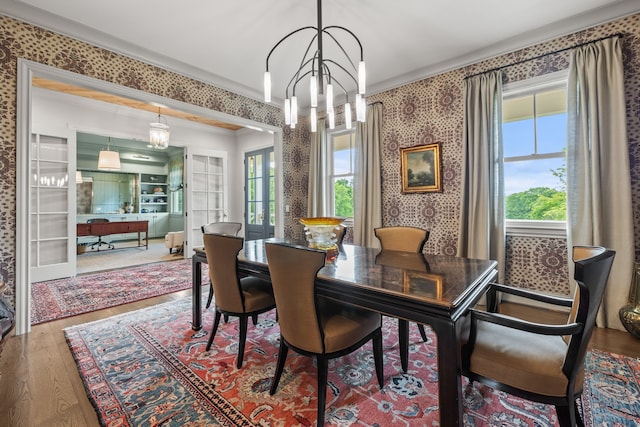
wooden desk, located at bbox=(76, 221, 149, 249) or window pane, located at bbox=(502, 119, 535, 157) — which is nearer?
window pane, located at bbox=(502, 119, 535, 157)

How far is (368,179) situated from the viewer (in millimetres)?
4156

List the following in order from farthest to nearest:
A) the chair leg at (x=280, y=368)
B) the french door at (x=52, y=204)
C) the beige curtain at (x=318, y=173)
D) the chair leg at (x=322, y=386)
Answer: the beige curtain at (x=318, y=173)
the french door at (x=52, y=204)
the chair leg at (x=280, y=368)
the chair leg at (x=322, y=386)

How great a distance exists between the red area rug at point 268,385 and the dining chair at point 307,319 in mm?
211

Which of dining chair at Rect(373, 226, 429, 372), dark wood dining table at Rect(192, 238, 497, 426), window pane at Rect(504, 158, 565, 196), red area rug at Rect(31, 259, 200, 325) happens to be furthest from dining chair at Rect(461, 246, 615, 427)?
red area rug at Rect(31, 259, 200, 325)

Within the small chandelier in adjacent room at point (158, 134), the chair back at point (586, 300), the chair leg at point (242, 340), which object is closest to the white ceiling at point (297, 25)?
the small chandelier in adjacent room at point (158, 134)

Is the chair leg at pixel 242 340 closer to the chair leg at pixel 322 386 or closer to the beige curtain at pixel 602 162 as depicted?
the chair leg at pixel 322 386

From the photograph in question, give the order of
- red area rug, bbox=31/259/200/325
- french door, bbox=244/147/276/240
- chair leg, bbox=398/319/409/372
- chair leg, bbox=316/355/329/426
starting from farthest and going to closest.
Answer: french door, bbox=244/147/276/240
red area rug, bbox=31/259/200/325
chair leg, bbox=398/319/409/372
chair leg, bbox=316/355/329/426

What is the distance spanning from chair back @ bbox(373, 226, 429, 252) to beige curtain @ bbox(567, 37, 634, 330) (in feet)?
5.12

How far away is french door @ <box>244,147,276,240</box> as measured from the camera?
6.00 meters

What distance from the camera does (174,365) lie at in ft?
6.49

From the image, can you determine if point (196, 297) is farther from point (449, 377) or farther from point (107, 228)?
point (107, 228)

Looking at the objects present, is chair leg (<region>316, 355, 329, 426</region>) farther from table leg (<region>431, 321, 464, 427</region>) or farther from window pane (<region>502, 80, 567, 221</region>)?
window pane (<region>502, 80, 567, 221</region>)

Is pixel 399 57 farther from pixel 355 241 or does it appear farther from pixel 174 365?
pixel 174 365

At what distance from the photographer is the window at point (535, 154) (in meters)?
2.93
